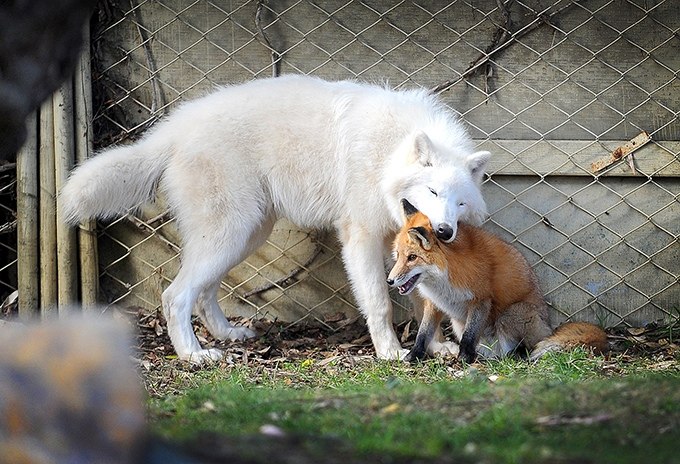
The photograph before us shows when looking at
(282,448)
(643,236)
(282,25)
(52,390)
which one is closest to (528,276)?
(643,236)

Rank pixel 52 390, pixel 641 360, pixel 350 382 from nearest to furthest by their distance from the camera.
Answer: pixel 52 390
pixel 350 382
pixel 641 360

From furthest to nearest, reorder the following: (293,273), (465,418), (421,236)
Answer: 1. (293,273)
2. (421,236)
3. (465,418)

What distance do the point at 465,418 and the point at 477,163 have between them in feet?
9.57

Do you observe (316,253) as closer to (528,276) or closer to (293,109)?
(293,109)

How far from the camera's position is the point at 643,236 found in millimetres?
6520

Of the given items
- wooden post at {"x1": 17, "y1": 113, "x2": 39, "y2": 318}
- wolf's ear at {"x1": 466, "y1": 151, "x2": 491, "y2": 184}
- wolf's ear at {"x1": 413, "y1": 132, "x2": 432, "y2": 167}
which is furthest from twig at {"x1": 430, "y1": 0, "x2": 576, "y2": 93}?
wooden post at {"x1": 17, "y1": 113, "x2": 39, "y2": 318}

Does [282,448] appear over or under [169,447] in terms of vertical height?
under

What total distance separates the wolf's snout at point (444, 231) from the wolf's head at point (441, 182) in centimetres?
1

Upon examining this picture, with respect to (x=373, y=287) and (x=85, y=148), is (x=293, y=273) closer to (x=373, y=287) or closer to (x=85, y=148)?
(x=373, y=287)

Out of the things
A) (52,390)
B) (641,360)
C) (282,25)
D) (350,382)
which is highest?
(52,390)

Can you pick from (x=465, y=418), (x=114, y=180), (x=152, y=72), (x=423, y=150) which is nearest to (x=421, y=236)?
(x=423, y=150)

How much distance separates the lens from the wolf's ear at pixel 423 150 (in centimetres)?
561

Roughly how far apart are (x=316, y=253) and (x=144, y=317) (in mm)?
1311

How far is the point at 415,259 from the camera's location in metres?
5.40
